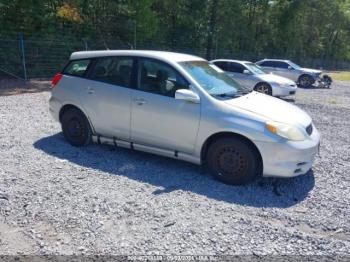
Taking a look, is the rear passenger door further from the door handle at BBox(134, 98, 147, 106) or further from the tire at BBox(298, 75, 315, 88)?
the tire at BBox(298, 75, 315, 88)

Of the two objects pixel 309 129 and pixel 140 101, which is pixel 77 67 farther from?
pixel 309 129

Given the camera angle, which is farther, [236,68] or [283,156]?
[236,68]

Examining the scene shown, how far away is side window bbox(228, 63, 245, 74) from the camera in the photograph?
47.4ft

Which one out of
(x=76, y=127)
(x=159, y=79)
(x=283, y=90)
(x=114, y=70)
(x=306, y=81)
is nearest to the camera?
(x=159, y=79)

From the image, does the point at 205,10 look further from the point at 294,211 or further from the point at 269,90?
the point at 294,211

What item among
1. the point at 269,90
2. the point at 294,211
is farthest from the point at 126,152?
the point at 269,90

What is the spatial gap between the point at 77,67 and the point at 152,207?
3157 millimetres

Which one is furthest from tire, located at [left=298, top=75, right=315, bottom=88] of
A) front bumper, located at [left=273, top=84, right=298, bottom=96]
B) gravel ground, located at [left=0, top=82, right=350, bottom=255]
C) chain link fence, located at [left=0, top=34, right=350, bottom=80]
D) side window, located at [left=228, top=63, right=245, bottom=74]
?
gravel ground, located at [left=0, top=82, right=350, bottom=255]

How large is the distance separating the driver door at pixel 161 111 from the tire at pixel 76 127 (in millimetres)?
1017

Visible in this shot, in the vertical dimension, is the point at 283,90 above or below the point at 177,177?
below

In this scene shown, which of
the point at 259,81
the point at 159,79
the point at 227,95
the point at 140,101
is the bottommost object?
the point at 259,81

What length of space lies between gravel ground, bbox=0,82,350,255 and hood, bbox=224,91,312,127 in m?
0.90

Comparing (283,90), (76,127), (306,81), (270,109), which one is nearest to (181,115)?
(270,109)

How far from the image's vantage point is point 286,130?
4.43 meters
